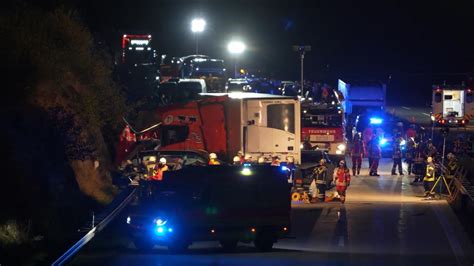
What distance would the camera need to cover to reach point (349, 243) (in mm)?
20922

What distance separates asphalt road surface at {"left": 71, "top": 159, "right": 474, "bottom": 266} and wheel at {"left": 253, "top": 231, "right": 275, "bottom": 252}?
0.20 meters

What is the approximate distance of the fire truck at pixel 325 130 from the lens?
3937cm

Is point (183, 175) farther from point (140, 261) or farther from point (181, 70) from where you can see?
point (181, 70)

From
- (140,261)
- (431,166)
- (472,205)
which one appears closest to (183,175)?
(140,261)

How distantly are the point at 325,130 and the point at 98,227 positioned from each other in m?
19.6

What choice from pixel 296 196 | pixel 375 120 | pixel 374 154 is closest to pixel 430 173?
pixel 296 196

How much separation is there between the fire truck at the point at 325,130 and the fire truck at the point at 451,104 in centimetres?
2415

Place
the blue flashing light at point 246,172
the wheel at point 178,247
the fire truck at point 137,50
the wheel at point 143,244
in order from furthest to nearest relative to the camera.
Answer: the fire truck at point 137,50 → the blue flashing light at point 246,172 → the wheel at point 143,244 → the wheel at point 178,247

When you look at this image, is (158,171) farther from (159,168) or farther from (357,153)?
(357,153)

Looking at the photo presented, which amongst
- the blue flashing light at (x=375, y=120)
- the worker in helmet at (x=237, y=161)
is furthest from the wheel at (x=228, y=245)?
the blue flashing light at (x=375, y=120)

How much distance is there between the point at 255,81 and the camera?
54344 mm

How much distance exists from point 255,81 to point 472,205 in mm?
28661

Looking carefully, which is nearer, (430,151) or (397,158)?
(430,151)

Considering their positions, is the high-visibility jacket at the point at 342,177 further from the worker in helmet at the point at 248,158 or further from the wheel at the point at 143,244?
the wheel at the point at 143,244
